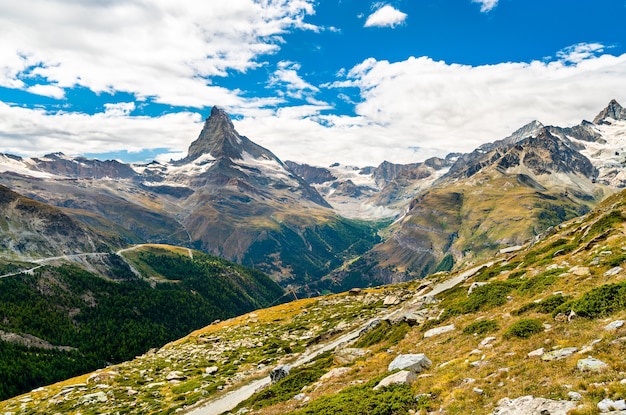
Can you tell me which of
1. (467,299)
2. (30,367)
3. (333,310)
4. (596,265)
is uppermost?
(596,265)

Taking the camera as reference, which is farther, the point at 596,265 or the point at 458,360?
the point at 596,265

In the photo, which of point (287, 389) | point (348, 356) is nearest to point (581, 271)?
point (348, 356)

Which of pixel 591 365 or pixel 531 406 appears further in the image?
pixel 591 365

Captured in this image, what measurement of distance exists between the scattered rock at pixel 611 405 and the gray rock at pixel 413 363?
1303cm

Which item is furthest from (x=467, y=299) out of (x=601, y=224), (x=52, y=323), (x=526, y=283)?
(x=52, y=323)

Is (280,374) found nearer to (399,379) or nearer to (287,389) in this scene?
(287,389)

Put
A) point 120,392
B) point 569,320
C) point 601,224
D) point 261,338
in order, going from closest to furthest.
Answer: point 569,320 → point 601,224 → point 120,392 → point 261,338

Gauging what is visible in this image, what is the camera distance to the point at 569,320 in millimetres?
24906

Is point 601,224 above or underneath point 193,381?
above

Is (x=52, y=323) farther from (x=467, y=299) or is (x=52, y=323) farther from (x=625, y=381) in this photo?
(x=625, y=381)

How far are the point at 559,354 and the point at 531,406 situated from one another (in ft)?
18.6

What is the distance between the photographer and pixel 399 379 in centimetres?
2462

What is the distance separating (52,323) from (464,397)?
235318mm

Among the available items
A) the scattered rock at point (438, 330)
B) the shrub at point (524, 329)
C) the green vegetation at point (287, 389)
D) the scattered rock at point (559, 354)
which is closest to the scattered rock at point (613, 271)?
the shrub at point (524, 329)
